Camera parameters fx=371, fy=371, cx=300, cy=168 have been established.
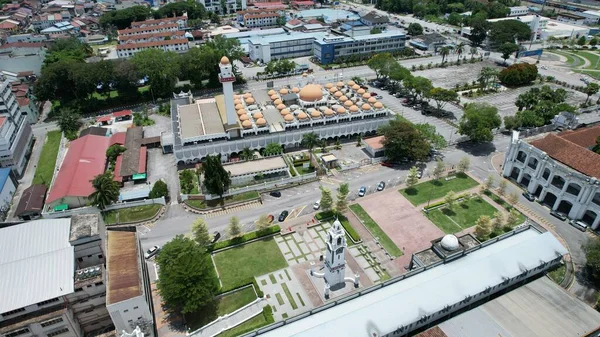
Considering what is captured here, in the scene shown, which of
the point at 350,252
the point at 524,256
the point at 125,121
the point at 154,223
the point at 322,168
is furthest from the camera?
the point at 125,121

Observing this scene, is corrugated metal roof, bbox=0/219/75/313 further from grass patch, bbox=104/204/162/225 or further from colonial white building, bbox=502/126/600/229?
colonial white building, bbox=502/126/600/229

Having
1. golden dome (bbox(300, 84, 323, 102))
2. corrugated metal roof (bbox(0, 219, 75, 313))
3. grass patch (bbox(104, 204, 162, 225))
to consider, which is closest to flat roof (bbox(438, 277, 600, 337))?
corrugated metal roof (bbox(0, 219, 75, 313))

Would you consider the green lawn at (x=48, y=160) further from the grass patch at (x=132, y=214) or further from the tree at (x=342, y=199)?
the tree at (x=342, y=199)

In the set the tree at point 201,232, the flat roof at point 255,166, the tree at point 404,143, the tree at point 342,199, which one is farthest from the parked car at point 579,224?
the tree at point 201,232

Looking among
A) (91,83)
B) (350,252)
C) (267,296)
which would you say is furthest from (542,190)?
(91,83)

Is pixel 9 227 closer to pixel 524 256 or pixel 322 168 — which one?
pixel 322 168

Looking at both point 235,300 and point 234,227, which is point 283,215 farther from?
point 235,300
